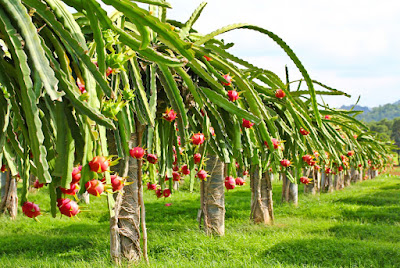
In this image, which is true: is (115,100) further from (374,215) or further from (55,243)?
(374,215)

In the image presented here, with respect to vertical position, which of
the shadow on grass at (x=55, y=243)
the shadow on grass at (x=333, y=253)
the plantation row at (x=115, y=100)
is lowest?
the shadow on grass at (x=333, y=253)

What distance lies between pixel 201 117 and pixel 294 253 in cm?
364

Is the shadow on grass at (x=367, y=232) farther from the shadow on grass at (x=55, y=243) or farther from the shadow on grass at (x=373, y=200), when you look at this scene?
the shadow on grass at (x=55, y=243)

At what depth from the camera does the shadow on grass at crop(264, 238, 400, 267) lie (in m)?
5.14

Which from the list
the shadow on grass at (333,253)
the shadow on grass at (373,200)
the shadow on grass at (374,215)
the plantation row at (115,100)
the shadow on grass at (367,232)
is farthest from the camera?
the shadow on grass at (373,200)

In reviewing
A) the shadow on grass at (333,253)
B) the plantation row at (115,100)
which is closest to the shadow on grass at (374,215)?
the shadow on grass at (333,253)

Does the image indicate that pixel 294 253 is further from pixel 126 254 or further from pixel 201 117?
pixel 201 117

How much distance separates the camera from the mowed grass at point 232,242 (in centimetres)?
498

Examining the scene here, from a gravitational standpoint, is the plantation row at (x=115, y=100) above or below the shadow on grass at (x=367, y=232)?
above

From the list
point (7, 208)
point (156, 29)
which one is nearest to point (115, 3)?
point (156, 29)

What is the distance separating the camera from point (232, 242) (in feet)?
18.7

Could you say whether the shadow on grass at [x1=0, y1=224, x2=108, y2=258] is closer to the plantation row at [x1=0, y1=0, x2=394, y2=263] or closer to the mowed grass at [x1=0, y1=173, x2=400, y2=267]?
the mowed grass at [x1=0, y1=173, x2=400, y2=267]

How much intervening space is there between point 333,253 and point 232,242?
4.72ft

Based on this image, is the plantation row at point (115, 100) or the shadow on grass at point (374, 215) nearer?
the plantation row at point (115, 100)
